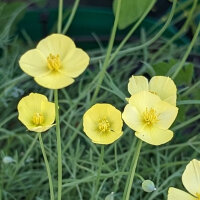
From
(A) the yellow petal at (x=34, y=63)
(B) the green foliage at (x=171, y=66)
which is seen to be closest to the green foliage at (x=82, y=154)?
(B) the green foliage at (x=171, y=66)

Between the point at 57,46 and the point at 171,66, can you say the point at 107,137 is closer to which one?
the point at 57,46

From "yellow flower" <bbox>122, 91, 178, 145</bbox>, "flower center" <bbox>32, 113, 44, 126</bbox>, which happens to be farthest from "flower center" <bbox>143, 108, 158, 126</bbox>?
"flower center" <bbox>32, 113, 44, 126</bbox>

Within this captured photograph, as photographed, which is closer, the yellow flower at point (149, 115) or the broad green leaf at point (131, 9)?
the yellow flower at point (149, 115)

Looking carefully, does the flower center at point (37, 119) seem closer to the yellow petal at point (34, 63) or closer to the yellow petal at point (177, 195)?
the yellow petal at point (34, 63)

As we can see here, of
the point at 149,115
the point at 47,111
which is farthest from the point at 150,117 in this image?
the point at 47,111

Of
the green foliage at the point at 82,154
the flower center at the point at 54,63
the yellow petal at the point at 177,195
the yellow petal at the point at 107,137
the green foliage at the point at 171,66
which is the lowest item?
the green foliage at the point at 82,154

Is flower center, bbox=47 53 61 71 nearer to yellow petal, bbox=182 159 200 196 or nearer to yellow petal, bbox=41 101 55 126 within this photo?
yellow petal, bbox=41 101 55 126
